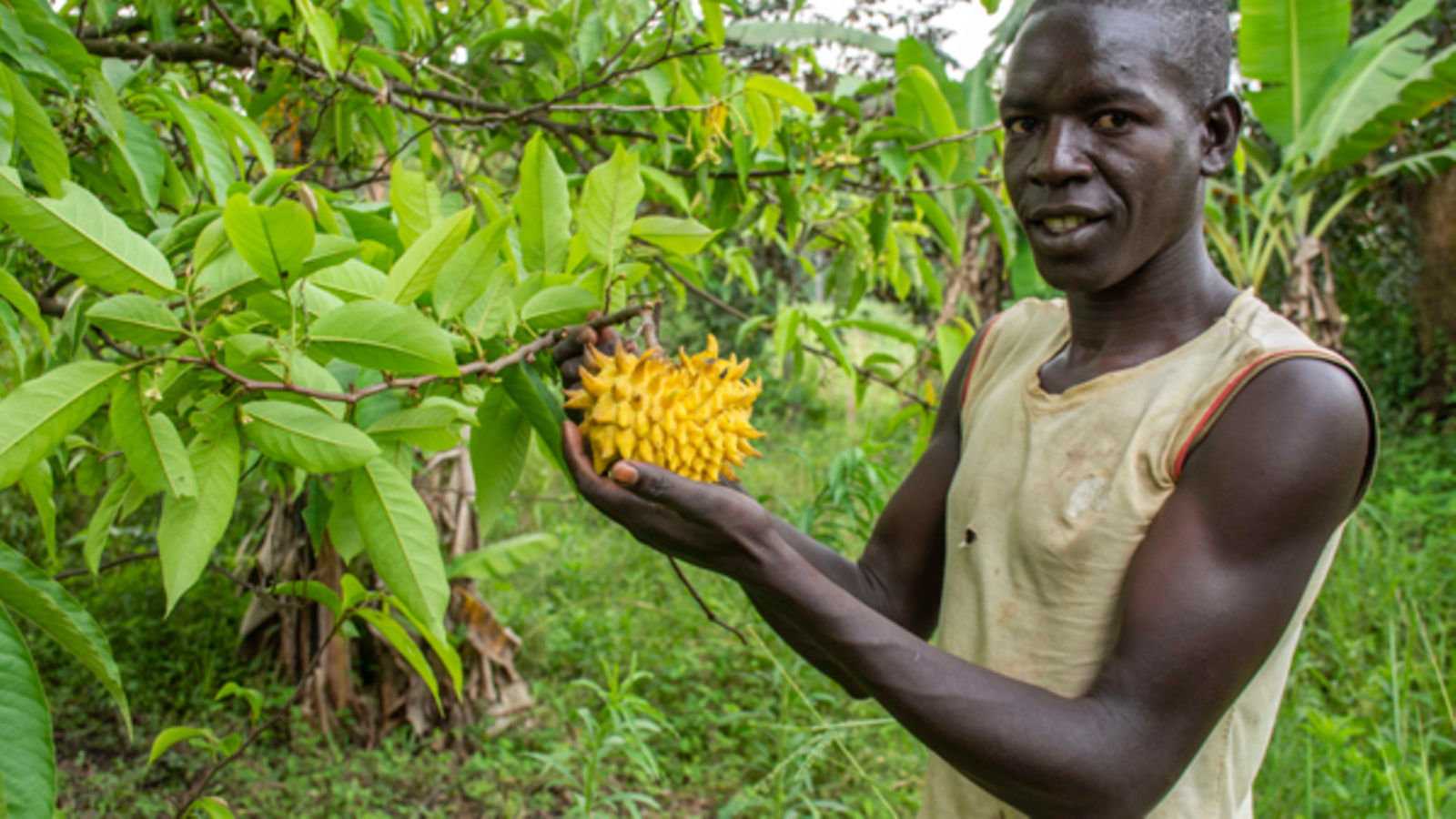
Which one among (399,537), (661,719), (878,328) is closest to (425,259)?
(399,537)

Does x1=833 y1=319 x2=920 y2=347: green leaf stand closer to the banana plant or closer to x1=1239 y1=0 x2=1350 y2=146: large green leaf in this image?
the banana plant

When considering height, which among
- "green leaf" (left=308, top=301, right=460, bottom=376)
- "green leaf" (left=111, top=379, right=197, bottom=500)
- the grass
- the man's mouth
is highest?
the man's mouth

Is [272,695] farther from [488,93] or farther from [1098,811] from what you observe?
[1098,811]

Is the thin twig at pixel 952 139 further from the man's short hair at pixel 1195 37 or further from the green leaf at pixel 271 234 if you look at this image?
the green leaf at pixel 271 234

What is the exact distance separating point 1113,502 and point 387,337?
0.81 m

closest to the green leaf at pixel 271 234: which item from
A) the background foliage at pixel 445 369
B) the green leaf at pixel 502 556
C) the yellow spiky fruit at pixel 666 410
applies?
the background foliage at pixel 445 369

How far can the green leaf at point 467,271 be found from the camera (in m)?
0.91

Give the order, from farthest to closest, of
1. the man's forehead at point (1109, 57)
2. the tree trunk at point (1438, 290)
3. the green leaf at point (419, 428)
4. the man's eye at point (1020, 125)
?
the tree trunk at point (1438, 290) < the man's eye at point (1020, 125) < the man's forehead at point (1109, 57) < the green leaf at point (419, 428)

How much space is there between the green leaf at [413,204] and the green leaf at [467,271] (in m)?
0.11

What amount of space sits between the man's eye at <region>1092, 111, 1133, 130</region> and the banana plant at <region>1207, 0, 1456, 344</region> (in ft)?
14.4

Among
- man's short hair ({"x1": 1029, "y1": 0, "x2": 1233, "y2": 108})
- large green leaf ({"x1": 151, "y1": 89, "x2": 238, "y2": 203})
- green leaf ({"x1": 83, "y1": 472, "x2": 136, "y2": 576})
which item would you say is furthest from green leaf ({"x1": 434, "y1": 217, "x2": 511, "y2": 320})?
man's short hair ({"x1": 1029, "y1": 0, "x2": 1233, "y2": 108})

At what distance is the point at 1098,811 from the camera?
1.02m

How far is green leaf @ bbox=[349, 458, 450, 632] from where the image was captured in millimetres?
861

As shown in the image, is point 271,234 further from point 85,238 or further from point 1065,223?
point 1065,223
